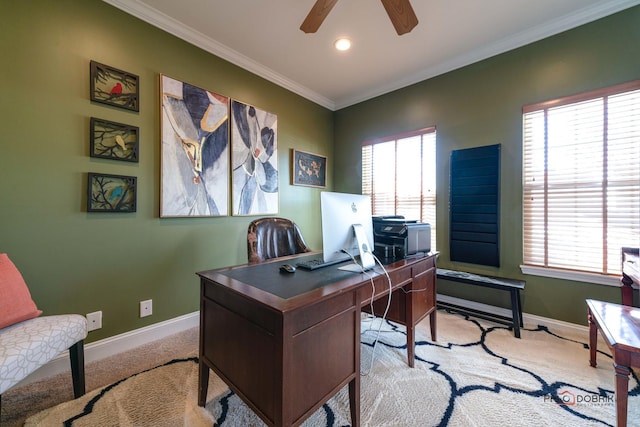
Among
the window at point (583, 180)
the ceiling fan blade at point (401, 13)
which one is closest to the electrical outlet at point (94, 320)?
the ceiling fan blade at point (401, 13)

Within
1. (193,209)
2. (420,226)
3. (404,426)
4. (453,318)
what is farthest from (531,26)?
(193,209)

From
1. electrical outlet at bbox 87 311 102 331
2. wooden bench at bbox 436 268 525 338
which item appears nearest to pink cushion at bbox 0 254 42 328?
electrical outlet at bbox 87 311 102 331

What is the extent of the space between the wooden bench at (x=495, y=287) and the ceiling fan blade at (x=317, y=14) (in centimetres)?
250

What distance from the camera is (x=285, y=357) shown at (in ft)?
2.97

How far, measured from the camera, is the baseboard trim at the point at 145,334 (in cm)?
167

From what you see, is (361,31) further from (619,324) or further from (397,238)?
(619,324)

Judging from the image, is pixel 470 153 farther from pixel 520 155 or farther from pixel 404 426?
pixel 404 426

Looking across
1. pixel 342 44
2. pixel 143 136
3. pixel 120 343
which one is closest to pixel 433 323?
pixel 120 343

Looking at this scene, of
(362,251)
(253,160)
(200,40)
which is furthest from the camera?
(253,160)

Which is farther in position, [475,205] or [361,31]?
[475,205]

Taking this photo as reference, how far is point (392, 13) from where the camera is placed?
165 centimetres

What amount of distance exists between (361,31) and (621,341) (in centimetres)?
278

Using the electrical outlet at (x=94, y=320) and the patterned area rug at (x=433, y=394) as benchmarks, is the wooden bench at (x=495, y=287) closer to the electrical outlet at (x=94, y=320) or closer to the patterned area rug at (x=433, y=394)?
the patterned area rug at (x=433, y=394)

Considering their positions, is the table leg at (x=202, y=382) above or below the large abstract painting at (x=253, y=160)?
below
